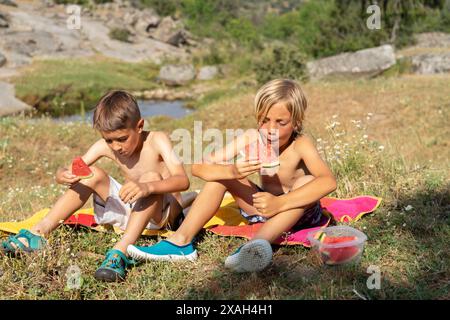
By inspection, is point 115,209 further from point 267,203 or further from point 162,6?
point 162,6

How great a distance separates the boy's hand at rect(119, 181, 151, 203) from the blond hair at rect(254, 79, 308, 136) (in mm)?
893

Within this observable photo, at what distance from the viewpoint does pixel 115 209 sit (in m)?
3.72

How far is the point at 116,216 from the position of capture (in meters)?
3.72

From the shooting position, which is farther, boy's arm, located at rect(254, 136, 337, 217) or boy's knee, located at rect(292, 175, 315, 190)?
boy's knee, located at rect(292, 175, 315, 190)

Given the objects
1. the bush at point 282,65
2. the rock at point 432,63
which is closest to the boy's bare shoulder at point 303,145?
the bush at point 282,65

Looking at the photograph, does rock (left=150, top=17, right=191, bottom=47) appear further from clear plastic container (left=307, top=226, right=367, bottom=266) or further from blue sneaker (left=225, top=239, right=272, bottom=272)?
blue sneaker (left=225, top=239, right=272, bottom=272)

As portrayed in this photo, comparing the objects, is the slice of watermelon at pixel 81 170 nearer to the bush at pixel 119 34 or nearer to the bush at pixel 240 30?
the bush at pixel 119 34

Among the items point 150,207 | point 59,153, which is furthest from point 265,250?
point 59,153

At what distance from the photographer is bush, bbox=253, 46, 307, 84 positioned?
15.9m

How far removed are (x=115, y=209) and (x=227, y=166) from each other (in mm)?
910

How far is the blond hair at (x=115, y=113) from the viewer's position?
134 inches

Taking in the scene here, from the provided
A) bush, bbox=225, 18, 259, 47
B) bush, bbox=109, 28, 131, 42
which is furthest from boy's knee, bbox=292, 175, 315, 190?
bush, bbox=225, 18, 259, 47
